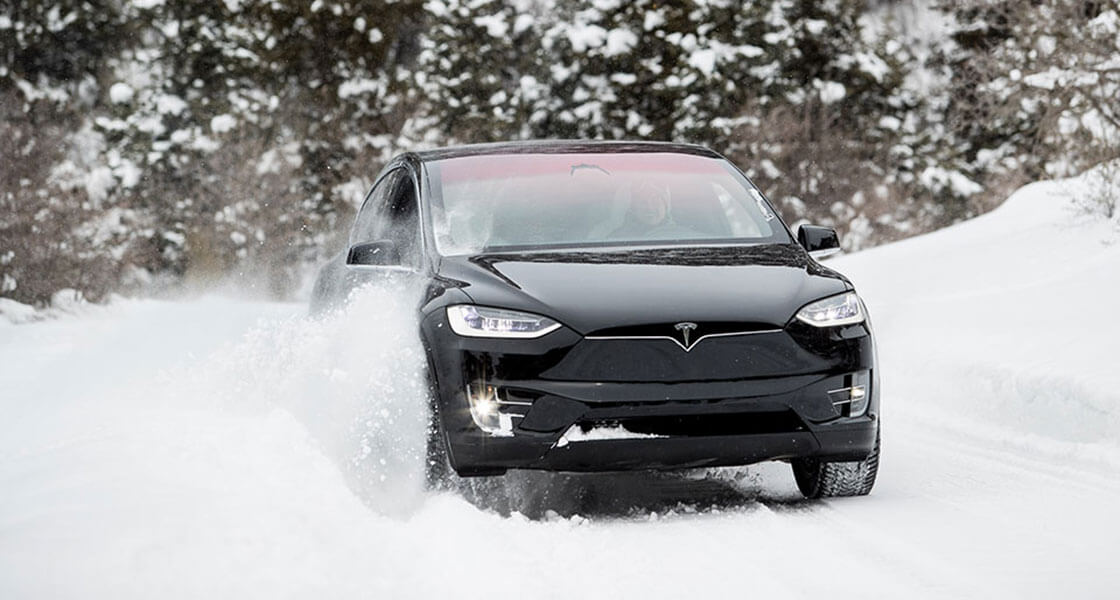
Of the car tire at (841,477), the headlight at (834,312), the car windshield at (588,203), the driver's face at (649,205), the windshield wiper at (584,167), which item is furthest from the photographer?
the windshield wiper at (584,167)

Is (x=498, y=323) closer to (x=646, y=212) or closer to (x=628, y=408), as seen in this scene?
(x=628, y=408)

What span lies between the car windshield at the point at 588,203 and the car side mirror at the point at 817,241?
0.13m

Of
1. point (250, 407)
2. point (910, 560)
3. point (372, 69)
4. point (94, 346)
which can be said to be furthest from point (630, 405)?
point (372, 69)

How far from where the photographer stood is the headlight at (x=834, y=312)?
5732 mm

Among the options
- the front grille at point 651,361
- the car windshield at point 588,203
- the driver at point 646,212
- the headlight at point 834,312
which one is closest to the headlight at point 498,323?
the front grille at point 651,361

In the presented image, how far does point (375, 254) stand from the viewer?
22.7 ft

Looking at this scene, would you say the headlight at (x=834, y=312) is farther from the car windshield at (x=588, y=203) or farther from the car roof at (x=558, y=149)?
the car roof at (x=558, y=149)

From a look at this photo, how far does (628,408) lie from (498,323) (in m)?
0.57

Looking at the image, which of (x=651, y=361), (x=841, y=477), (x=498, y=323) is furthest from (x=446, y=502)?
(x=841, y=477)

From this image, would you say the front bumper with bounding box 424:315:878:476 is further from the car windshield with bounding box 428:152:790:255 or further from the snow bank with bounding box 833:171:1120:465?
the snow bank with bounding box 833:171:1120:465

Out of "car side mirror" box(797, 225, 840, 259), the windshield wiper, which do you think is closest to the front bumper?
"car side mirror" box(797, 225, 840, 259)

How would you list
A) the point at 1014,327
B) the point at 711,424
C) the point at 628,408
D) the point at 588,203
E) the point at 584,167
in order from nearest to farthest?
the point at 628,408 → the point at 711,424 → the point at 588,203 → the point at 584,167 → the point at 1014,327

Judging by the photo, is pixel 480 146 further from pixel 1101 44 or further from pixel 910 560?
pixel 1101 44

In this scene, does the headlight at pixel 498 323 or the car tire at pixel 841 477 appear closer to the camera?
the headlight at pixel 498 323
